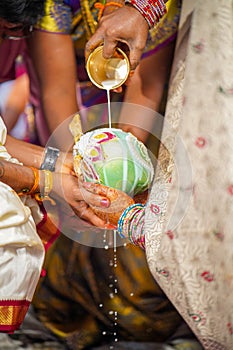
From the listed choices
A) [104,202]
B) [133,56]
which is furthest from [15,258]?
[133,56]

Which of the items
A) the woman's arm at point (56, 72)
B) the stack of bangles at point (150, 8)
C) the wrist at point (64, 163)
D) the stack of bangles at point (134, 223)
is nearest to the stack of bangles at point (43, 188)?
the wrist at point (64, 163)

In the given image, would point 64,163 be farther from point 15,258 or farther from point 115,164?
point 15,258

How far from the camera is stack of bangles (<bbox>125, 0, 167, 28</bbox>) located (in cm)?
127

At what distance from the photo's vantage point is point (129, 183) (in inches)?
46.9

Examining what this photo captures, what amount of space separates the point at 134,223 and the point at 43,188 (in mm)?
200

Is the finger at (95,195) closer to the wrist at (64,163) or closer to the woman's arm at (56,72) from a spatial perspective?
the wrist at (64,163)

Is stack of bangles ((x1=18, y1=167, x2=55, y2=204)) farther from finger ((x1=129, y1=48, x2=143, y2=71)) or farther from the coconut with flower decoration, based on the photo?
finger ((x1=129, y1=48, x2=143, y2=71))

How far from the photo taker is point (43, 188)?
126 cm

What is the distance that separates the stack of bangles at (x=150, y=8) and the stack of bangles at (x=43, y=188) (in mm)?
341

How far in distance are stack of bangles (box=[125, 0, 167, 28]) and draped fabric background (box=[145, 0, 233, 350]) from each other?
17 cm

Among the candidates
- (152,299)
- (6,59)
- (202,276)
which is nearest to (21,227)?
(202,276)

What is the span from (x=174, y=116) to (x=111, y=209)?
0.66ft

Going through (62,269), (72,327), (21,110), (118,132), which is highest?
(118,132)

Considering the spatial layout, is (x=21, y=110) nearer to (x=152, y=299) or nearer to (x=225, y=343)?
(x=152, y=299)
